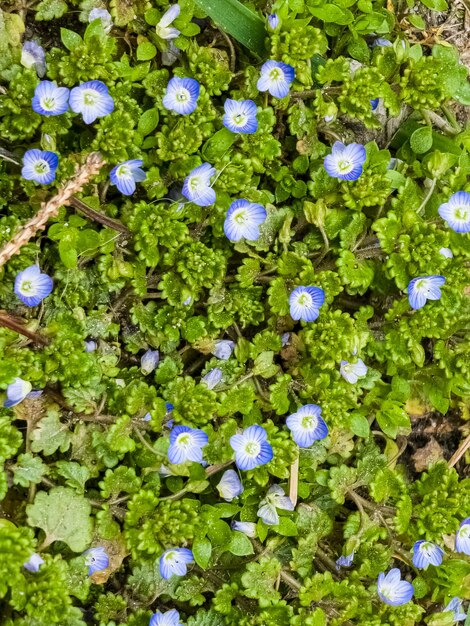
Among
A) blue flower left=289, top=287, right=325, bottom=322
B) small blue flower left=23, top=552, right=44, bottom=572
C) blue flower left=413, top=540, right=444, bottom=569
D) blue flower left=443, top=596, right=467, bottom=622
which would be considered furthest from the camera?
blue flower left=443, top=596, right=467, bottom=622

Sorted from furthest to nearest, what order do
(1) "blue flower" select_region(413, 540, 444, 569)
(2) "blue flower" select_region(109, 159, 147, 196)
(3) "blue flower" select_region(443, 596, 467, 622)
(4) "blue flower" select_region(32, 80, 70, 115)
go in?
1. (3) "blue flower" select_region(443, 596, 467, 622)
2. (1) "blue flower" select_region(413, 540, 444, 569)
3. (2) "blue flower" select_region(109, 159, 147, 196)
4. (4) "blue flower" select_region(32, 80, 70, 115)

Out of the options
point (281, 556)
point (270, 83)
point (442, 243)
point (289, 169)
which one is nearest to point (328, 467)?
point (281, 556)

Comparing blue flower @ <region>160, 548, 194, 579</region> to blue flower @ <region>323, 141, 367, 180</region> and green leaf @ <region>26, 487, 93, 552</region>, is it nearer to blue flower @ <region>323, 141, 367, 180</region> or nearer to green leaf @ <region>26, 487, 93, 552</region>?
green leaf @ <region>26, 487, 93, 552</region>

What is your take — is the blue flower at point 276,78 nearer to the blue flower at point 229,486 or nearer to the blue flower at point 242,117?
the blue flower at point 242,117

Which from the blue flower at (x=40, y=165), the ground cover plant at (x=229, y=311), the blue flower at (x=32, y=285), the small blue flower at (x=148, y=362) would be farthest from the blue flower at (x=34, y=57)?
the small blue flower at (x=148, y=362)

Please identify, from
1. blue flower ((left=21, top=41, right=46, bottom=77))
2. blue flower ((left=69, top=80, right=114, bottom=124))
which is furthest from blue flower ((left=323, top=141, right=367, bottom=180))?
blue flower ((left=21, top=41, right=46, bottom=77))
